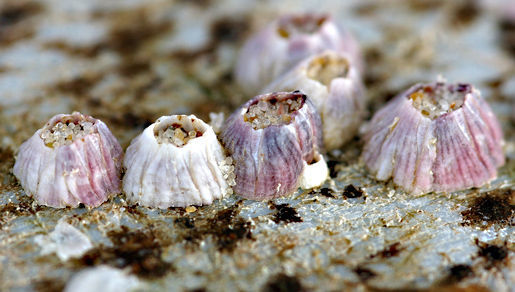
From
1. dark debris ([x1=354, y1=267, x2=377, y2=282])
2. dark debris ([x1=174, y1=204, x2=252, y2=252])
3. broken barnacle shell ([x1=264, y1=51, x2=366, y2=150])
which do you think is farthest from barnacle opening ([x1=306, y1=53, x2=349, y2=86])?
dark debris ([x1=354, y1=267, x2=377, y2=282])

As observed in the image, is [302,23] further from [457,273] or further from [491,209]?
[457,273]

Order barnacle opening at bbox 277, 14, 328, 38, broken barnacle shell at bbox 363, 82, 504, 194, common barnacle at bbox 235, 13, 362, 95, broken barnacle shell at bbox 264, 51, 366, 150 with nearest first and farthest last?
broken barnacle shell at bbox 363, 82, 504, 194
broken barnacle shell at bbox 264, 51, 366, 150
common barnacle at bbox 235, 13, 362, 95
barnacle opening at bbox 277, 14, 328, 38

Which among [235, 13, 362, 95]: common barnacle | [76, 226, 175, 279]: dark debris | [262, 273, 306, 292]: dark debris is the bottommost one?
[262, 273, 306, 292]: dark debris

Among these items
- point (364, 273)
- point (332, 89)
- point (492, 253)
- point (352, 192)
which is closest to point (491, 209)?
point (492, 253)

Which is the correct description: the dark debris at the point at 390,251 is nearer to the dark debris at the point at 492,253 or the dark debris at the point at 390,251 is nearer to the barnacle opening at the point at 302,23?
the dark debris at the point at 492,253

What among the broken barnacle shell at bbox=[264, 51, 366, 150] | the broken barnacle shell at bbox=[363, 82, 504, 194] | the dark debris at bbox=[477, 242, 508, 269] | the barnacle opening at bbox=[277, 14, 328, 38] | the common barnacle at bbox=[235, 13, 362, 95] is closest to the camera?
the dark debris at bbox=[477, 242, 508, 269]

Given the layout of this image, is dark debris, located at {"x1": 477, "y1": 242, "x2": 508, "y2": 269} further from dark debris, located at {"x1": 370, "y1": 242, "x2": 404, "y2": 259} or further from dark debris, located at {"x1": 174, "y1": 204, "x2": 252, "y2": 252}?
dark debris, located at {"x1": 174, "y1": 204, "x2": 252, "y2": 252}

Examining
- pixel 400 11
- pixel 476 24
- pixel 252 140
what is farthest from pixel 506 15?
pixel 252 140

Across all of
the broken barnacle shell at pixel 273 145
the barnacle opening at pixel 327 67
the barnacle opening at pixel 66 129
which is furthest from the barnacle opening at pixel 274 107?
the barnacle opening at pixel 66 129
